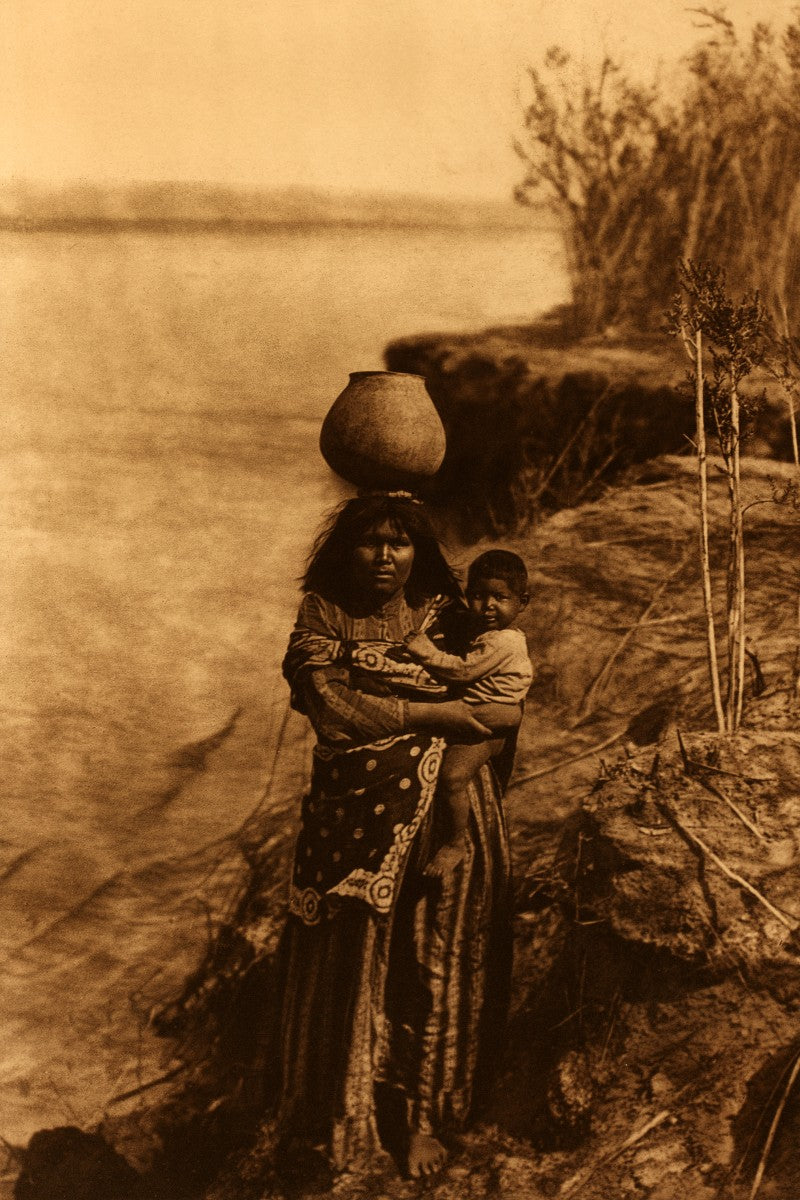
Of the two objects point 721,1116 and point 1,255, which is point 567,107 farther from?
point 721,1116

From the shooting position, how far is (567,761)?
361 cm

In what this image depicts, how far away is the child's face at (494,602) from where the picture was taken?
10.3 ft

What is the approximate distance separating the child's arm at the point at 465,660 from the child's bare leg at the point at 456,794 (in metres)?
0.16

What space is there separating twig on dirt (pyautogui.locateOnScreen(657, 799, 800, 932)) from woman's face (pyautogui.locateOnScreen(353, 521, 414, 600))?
0.86 metres

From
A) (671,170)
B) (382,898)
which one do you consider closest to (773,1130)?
(382,898)

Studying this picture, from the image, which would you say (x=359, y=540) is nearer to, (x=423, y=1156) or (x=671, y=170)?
(x=423, y=1156)

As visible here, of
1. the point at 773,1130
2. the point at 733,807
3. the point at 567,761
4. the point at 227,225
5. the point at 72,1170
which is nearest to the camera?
the point at 773,1130

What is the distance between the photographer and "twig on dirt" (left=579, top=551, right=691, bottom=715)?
3.66 metres

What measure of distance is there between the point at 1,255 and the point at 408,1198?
268 centimetres

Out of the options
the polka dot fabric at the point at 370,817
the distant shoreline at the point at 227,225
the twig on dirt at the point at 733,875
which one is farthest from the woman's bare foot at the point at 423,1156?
the distant shoreline at the point at 227,225

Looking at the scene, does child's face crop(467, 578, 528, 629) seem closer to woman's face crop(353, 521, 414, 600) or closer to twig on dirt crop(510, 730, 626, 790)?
woman's face crop(353, 521, 414, 600)

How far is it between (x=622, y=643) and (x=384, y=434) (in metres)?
0.92

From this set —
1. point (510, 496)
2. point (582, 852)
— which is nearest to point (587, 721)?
point (582, 852)

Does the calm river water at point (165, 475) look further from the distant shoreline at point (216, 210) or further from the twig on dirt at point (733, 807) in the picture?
the twig on dirt at point (733, 807)
